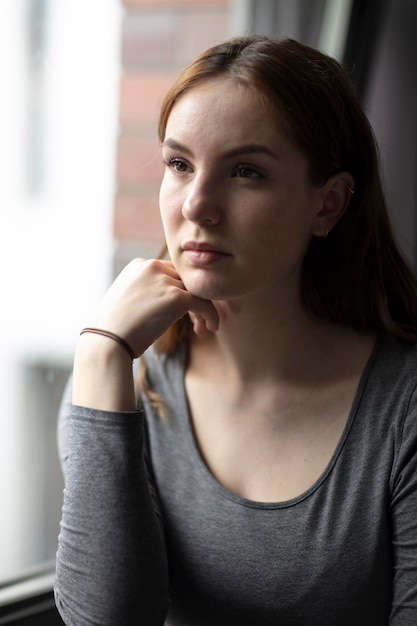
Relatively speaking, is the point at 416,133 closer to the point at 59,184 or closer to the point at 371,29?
the point at 371,29

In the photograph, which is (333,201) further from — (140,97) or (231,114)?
Result: (140,97)

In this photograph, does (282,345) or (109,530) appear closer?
(109,530)

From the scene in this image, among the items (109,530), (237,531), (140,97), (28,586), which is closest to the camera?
(109,530)

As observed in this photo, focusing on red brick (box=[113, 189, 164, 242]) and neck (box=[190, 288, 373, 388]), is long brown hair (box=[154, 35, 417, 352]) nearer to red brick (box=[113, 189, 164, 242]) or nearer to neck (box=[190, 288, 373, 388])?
neck (box=[190, 288, 373, 388])

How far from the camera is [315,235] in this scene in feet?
4.26

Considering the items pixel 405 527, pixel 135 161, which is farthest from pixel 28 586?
pixel 135 161

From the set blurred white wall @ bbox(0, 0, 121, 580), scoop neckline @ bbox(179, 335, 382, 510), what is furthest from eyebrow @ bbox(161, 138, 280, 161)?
blurred white wall @ bbox(0, 0, 121, 580)

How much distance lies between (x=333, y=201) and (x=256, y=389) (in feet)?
1.04

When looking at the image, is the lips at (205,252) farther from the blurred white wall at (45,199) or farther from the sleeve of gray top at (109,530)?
the blurred white wall at (45,199)

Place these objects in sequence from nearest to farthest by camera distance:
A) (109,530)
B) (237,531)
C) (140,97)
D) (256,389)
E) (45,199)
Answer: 1. (109,530)
2. (237,531)
3. (256,389)
4. (45,199)
5. (140,97)

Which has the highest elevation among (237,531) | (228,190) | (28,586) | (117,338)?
(228,190)

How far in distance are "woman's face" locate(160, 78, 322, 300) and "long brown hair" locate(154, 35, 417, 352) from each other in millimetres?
26

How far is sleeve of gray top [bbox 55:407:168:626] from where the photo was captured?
3.51 ft

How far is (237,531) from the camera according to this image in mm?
1197
